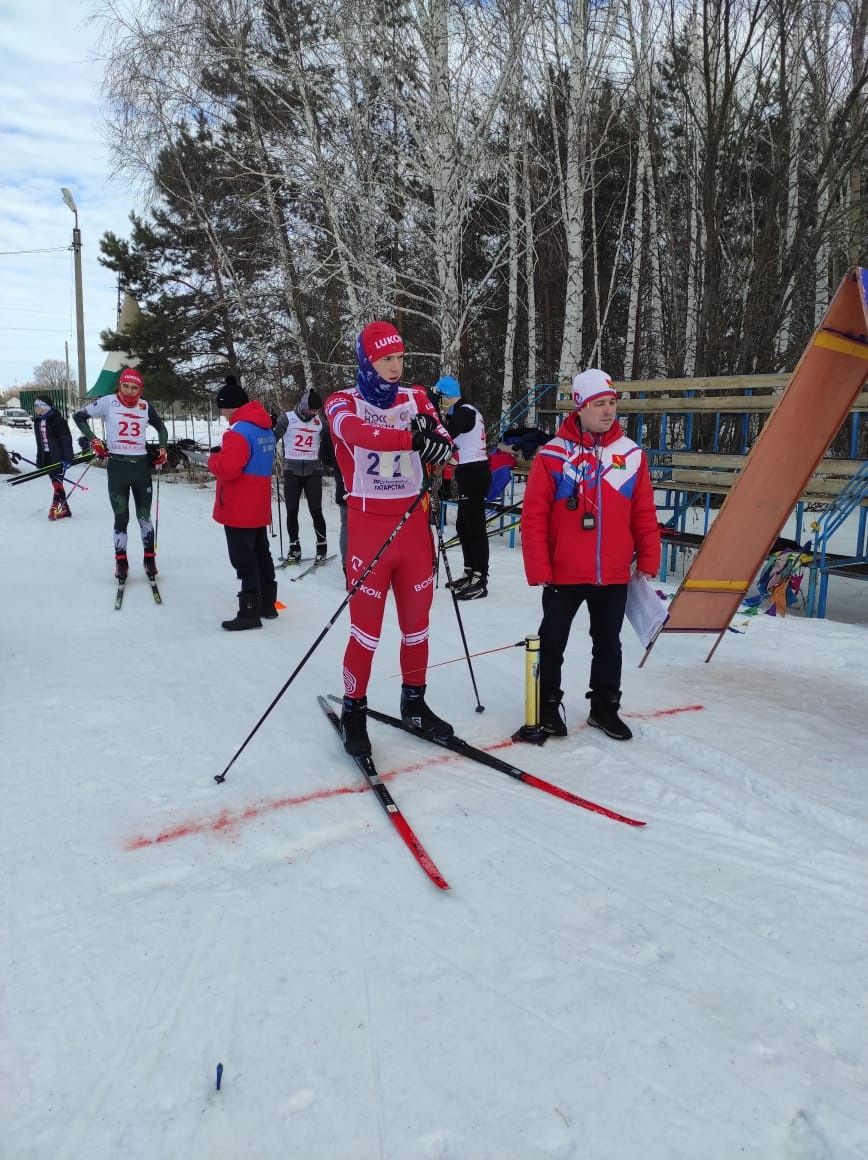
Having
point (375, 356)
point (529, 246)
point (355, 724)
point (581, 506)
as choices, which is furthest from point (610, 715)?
point (529, 246)

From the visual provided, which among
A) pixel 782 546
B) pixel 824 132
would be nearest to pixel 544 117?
pixel 824 132

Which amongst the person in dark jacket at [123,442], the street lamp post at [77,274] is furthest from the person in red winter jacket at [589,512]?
the street lamp post at [77,274]

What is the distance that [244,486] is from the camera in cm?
603

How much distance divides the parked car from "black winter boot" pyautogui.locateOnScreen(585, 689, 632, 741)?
4893cm

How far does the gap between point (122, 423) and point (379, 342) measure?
444cm

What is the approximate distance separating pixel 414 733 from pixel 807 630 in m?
3.63

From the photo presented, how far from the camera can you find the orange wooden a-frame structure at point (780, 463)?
3732mm

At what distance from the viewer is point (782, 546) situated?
7227 millimetres

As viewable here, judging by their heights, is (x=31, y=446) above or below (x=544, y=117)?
below

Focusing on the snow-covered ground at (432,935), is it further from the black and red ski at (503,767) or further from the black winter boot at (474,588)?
the black winter boot at (474,588)

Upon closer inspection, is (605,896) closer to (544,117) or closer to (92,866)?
(92,866)

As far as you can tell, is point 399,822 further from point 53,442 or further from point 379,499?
point 53,442

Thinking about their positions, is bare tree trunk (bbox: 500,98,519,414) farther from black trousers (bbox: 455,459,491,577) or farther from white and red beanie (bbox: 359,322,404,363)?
white and red beanie (bbox: 359,322,404,363)

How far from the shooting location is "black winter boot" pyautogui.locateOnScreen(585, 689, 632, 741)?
387 cm
